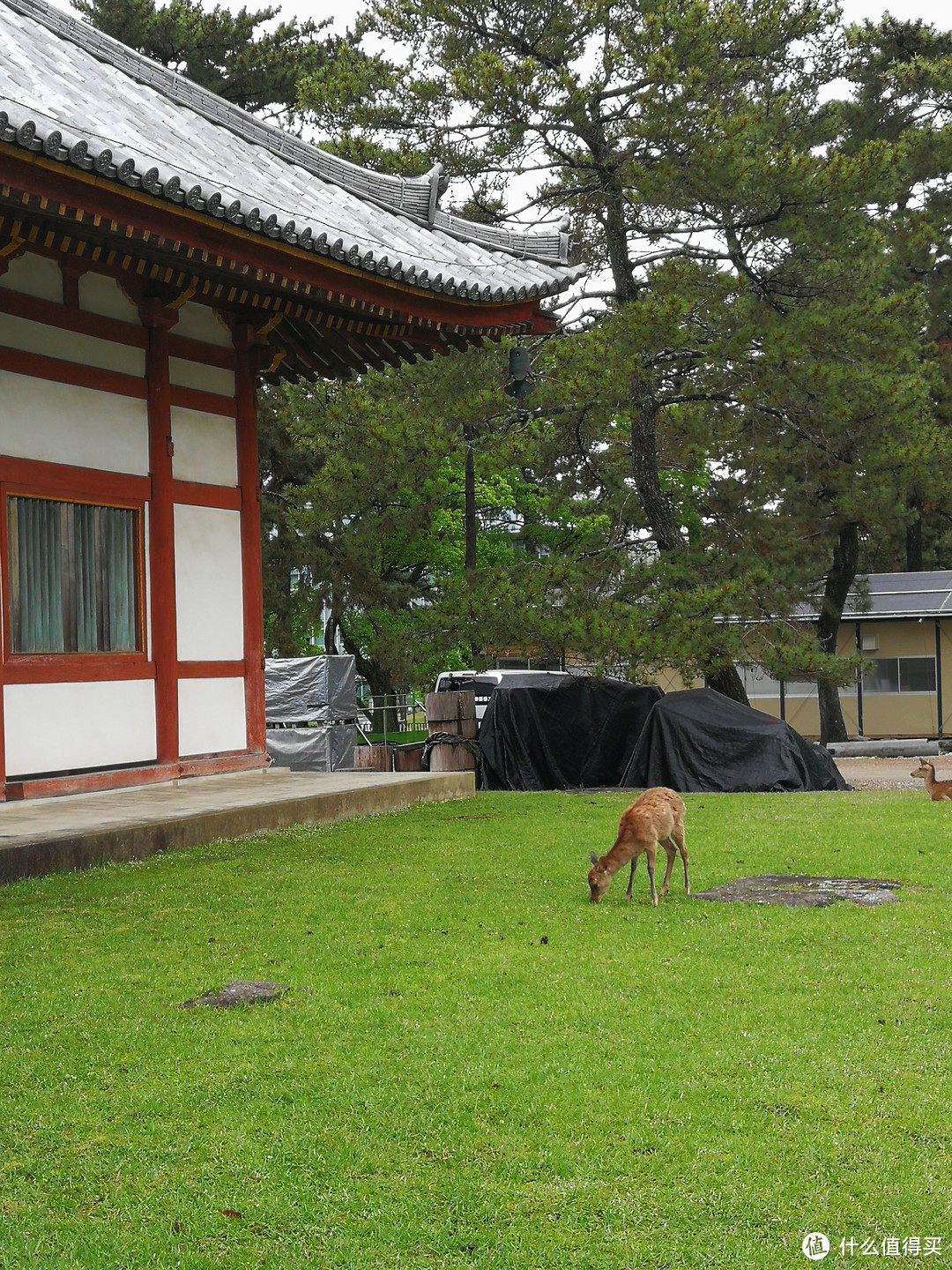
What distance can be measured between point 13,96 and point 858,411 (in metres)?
13.8

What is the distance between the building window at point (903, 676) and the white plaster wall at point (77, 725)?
23769mm

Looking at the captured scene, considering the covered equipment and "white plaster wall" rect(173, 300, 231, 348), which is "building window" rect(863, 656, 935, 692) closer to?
the covered equipment

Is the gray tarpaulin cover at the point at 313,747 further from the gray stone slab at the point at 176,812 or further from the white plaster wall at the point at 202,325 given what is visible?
the white plaster wall at the point at 202,325

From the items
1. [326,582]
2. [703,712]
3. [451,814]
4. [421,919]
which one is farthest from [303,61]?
[421,919]

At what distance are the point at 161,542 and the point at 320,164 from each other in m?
4.73

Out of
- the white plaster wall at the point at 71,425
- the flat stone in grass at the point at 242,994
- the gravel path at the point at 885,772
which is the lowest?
the gravel path at the point at 885,772

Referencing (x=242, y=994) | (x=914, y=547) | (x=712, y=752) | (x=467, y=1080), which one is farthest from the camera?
(x=914, y=547)

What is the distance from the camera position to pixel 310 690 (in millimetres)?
22234

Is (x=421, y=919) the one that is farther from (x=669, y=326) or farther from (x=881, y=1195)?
(x=669, y=326)

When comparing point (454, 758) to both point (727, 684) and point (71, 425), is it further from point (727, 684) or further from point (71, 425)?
point (71, 425)

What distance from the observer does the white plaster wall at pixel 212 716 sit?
12.0 metres

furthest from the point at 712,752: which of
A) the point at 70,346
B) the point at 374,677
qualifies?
the point at 374,677

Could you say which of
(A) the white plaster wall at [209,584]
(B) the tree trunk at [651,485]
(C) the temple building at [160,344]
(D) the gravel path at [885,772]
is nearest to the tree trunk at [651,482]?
(B) the tree trunk at [651,485]

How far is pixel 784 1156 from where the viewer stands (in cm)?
370
